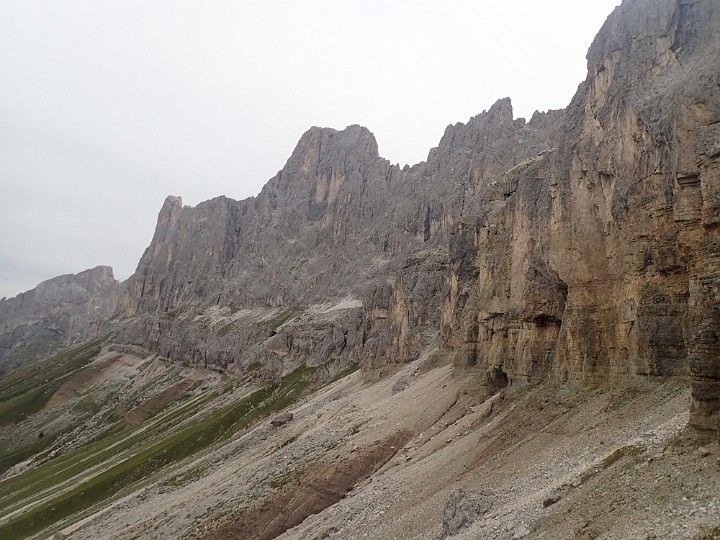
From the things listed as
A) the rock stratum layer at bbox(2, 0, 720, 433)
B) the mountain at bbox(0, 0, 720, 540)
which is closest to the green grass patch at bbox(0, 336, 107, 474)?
the mountain at bbox(0, 0, 720, 540)

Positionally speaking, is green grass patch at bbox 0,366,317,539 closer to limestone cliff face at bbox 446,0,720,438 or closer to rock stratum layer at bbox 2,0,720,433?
rock stratum layer at bbox 2,0,720,433

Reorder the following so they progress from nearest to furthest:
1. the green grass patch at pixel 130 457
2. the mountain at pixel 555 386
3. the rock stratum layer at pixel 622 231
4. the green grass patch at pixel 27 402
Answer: the mountain at pixel 555 386
the rock stratum layer at pixel 622 231
the green grass patch at pixel 130 457
the green grass patch at pixel 27 402

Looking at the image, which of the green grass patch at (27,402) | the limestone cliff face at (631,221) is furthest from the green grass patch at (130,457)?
the limestone cliff face at (631,221)

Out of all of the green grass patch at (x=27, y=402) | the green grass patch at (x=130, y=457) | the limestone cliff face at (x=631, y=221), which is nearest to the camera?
the limestone cliff face at (x=631, y=221)

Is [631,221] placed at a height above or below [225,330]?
above

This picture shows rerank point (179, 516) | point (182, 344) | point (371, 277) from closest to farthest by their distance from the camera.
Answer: point (179, 516) → point (371, 277) → point (182, 344)

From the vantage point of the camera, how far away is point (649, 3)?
3123 centimetres

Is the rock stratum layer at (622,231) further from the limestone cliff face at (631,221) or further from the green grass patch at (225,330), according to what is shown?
the green grass patch at (225,330)

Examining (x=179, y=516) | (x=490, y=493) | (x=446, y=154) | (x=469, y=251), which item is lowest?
(x=179, y=516)

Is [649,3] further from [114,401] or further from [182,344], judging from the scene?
[182,344]

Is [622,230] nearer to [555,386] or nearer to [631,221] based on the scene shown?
[631,221]

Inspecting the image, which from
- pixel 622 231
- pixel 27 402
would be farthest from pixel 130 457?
pixel 27 402

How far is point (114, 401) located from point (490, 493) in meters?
158

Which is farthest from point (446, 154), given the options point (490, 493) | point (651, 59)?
point (490, 493)
